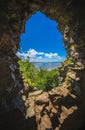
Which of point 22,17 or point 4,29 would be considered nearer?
point 4,29

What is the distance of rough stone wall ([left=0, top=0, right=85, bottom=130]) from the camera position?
21594mm

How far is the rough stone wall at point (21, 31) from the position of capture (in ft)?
70.8

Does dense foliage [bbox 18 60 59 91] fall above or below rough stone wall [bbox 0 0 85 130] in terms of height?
below

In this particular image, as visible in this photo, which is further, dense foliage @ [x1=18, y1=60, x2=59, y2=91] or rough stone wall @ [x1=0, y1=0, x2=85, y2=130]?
dense foliage @ [x1=18, y1=60, x2=59, y2=91]

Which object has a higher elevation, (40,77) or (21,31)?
(21,31)

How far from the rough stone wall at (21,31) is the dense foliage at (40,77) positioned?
1334 cm

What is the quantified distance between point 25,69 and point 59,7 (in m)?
30.4

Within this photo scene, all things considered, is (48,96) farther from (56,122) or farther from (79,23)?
(79,23)

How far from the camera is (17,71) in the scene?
93.1 ft

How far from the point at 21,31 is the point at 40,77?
1084 inches

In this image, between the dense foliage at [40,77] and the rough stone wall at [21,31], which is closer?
the rough stone wall at [21,31]

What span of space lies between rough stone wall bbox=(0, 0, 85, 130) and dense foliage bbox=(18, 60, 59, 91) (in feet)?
43.8

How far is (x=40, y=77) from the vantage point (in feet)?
171

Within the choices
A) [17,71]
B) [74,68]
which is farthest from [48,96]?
[17,71]
